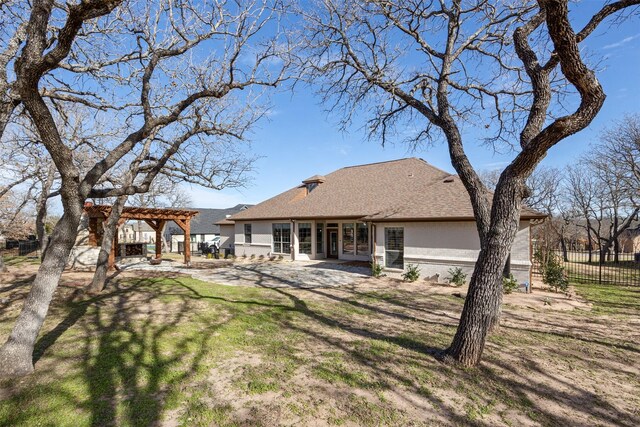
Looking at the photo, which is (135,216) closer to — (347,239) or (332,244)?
(332,244)

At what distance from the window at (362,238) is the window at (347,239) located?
0.37 meters

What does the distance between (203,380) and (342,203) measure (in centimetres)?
1514

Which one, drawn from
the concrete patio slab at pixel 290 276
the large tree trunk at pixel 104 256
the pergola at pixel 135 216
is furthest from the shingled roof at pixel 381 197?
the large tree trunk at pixel 104 256

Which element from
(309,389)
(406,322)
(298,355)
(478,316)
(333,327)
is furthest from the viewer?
(406,322)

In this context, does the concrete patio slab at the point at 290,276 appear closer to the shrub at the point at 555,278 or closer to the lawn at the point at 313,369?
the lawn at the point at 313,369

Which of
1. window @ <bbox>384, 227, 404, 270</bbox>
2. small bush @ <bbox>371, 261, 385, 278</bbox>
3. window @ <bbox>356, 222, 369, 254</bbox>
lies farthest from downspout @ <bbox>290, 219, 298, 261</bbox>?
window @ <bbox>384, 227, 404, 270</bbox>

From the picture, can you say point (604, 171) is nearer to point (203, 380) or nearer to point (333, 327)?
point (333, 327)

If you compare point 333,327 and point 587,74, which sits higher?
point 587,74

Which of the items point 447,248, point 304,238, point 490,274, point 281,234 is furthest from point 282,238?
point 490,274

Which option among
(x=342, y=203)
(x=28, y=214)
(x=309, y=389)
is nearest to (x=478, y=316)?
(x=309, y=389)

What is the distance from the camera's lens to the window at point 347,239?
19.0 metres

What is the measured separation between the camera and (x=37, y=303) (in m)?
4.45

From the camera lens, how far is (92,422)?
10.8 feet

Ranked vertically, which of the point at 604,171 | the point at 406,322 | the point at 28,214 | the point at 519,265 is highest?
the point at 604,171
